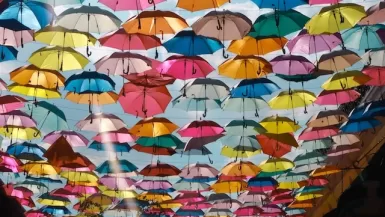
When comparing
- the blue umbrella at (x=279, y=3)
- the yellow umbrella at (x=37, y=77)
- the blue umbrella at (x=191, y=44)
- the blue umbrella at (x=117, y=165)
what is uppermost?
the blue umbrella at (x=279, y=3)

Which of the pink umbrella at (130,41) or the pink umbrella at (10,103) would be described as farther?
the pink umbrella at (10,103)

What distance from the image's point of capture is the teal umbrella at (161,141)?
8016mm

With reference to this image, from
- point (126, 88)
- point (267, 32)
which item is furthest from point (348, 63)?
point (126, 88)

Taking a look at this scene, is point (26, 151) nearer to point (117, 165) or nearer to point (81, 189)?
point (117, 165)

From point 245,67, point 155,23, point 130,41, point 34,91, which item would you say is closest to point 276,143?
point 245,67

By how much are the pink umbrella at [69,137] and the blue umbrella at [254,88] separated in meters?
2.57

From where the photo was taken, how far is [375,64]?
654cm

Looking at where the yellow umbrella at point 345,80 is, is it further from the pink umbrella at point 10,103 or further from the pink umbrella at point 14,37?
the pink umbrella at point 10,103

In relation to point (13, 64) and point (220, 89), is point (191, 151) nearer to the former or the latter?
point (220, 89)

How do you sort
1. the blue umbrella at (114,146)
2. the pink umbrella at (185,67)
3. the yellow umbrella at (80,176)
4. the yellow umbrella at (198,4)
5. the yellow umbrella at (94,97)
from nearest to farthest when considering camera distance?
the yellow umbrella at (198,4), the pink umbrella at (185,67), the yellow umbrella at (94,97), the blue umbrella at (114,146), the yellow umbrella at (80,176)

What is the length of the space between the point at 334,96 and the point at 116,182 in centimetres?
444

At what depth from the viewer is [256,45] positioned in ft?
19.0

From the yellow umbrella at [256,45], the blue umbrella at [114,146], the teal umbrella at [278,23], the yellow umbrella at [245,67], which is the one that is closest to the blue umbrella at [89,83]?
the yellow umbrella at [245,67]

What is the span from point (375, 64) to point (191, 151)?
320cm
